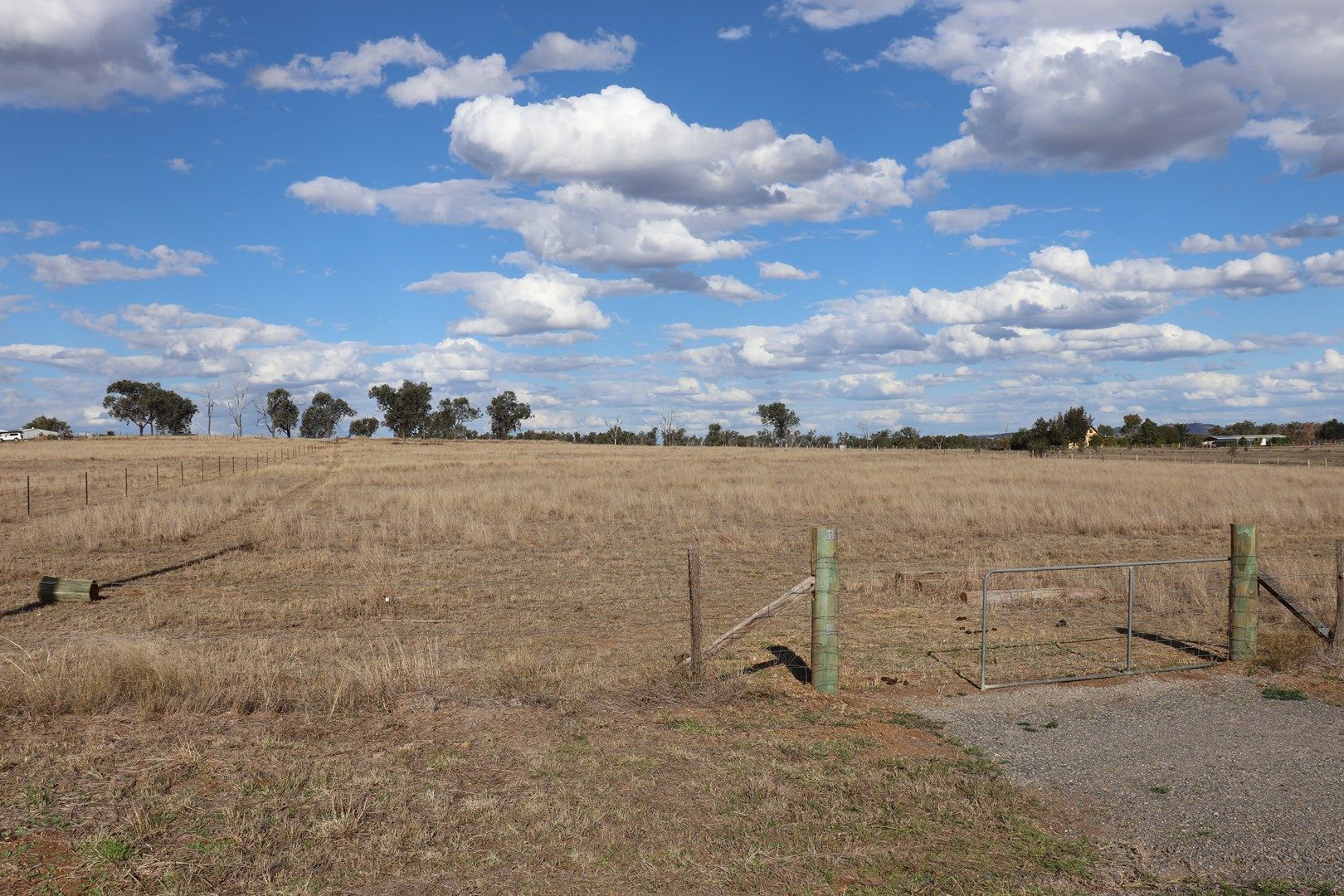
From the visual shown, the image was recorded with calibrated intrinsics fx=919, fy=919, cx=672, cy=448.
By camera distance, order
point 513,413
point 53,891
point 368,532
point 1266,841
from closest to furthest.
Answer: point 53,891
point 1266,841
point 368,532
point 513,413

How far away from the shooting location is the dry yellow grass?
5.80m

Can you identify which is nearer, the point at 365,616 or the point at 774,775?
the point at 774,775

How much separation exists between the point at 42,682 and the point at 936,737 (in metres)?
8.04

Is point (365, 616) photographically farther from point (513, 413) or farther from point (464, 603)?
point (513, 413)

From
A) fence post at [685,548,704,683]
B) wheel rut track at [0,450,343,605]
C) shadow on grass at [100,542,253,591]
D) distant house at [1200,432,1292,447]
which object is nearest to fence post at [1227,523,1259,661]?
fence post at [685,548,704,683]

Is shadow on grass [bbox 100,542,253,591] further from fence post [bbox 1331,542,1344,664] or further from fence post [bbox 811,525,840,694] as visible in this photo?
fence post [bbox 1331,542,1344,664]

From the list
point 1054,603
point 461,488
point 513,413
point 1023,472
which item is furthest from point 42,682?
point 513,413

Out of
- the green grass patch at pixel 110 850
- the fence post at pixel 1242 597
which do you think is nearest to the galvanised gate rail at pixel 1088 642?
the fence post at pixel 1242 597

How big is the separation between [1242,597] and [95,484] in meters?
44.8

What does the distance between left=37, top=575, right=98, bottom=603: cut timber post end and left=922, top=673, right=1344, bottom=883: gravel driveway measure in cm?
1303

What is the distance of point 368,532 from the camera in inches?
957

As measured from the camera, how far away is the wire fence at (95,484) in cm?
3123

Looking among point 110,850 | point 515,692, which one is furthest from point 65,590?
point 110,850

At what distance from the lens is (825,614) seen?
9461 millimetres
